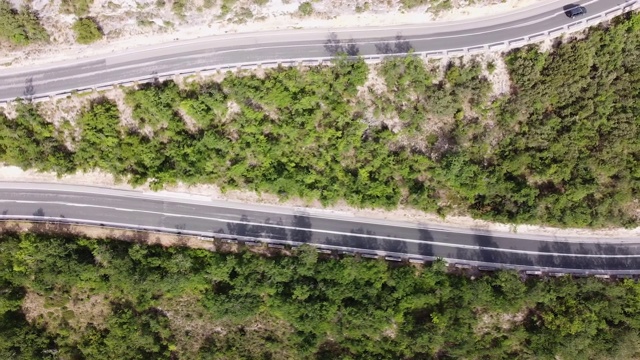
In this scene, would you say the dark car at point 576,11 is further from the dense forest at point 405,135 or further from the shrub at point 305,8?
the shrub at point 305,8

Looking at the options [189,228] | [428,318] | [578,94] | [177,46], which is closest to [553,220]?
[578,94]

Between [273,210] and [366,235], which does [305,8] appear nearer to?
[273,210]

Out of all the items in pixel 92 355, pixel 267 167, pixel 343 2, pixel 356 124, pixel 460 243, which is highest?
pixel 343 2

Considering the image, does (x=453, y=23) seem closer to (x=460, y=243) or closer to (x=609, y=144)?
(x=609, y=144)

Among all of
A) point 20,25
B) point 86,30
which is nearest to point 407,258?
point 86,30

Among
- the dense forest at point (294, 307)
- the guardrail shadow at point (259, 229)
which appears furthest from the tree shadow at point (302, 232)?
the dense forest at point (294, 307)

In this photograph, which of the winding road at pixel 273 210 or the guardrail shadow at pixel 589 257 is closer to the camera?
the winding road at pixel 273 210
